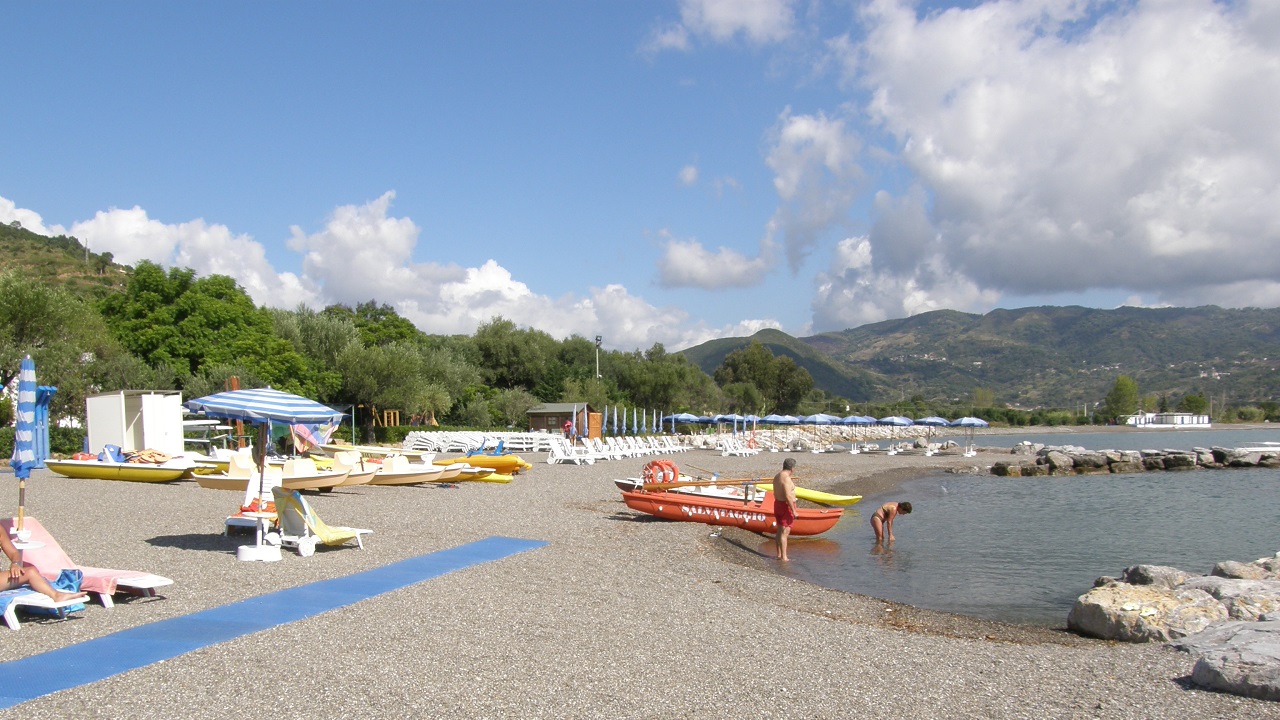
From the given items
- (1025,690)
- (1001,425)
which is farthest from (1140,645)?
(1001,425)

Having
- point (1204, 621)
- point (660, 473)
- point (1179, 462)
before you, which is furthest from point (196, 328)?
point (1179, 462)

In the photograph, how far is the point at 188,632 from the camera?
6859 mm

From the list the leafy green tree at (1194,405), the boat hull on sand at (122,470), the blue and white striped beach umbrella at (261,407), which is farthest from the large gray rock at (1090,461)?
the leafy green tree at (1194,405)

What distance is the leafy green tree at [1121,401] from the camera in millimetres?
129500

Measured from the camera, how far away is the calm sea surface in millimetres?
11938

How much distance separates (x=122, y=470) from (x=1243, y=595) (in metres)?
22.3

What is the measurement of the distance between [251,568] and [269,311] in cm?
4367

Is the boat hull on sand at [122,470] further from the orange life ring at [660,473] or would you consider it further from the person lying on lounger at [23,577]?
the person lying on lounger at [23,577]

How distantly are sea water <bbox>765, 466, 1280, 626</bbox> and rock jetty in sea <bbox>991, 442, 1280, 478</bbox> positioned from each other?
7521 mm

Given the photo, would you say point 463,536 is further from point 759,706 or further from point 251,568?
point 759,706

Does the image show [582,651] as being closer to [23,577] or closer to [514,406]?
[23,577]

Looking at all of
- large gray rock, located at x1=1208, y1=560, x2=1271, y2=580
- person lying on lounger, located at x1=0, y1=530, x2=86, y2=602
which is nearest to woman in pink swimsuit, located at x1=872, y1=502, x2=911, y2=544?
large gray rock, located at x1=1208, y1=560, x2=1271, y2=580

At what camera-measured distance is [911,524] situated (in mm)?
19312

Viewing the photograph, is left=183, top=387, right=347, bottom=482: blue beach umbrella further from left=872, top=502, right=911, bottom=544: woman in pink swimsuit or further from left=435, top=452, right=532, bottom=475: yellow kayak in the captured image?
left=435, top=452, right=532, bottom=475: yellow kayak
